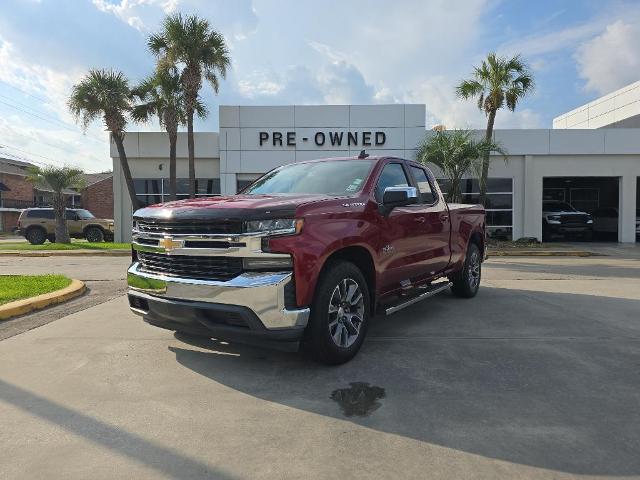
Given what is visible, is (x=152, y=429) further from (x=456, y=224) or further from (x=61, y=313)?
(x=456, y=224)

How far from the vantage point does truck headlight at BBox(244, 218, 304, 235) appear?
12.7 feet

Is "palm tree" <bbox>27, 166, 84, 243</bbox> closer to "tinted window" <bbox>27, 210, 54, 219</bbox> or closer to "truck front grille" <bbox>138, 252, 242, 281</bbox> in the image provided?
"tinted window" <bbox>27, 210, 54, 219</bbox>

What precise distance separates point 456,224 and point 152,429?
504 cm

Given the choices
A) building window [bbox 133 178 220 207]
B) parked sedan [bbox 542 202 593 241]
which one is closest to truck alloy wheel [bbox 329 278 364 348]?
building window [bbox 133 178 220 207]

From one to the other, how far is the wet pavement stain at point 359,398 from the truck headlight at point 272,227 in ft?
4.33

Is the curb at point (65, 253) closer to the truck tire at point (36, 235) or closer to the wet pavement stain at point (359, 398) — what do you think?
the truck tire at point (36, 235)

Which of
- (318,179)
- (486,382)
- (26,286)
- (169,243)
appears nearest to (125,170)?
(26,286)

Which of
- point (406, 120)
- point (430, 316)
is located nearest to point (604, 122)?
point (406, 120)

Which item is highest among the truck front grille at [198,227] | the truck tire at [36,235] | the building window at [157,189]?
the building window at [157,189]

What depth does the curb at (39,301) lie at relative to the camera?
20.6 ft

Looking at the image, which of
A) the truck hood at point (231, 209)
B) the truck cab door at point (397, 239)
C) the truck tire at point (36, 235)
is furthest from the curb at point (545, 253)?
the truck tire at point (36, 235)

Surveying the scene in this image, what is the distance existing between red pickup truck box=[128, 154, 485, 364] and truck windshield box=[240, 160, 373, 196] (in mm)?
21

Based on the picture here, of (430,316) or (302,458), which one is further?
(430,316)

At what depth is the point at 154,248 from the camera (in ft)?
14.4
